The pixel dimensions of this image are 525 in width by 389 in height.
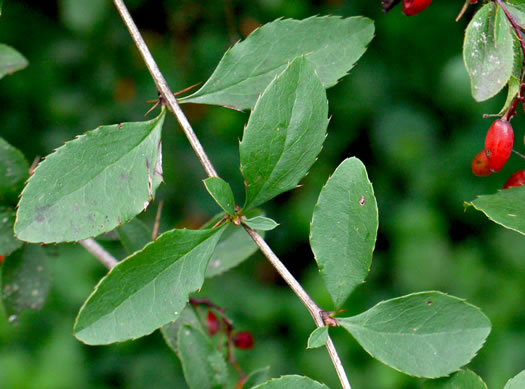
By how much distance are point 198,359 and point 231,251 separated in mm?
245

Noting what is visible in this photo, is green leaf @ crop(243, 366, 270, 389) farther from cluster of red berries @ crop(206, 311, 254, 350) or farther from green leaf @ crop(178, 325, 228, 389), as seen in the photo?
cluster of red berries @ crop(206, 311, 254, 350)

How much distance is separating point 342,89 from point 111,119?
1191 millimetres

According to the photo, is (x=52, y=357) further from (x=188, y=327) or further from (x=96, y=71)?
(x=188, y=327)

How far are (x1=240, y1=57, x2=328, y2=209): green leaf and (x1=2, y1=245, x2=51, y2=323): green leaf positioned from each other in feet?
1.77

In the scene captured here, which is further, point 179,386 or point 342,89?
point 342,89

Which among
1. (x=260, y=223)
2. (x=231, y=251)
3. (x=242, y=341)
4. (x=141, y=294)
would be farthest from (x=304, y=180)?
(x=141, y=294)

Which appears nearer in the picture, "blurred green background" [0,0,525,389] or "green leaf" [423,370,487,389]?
"green leaf" [423,370,487,389]

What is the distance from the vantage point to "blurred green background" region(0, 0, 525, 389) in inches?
106

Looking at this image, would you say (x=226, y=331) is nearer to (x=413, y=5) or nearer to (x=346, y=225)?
(x=346, y=225)

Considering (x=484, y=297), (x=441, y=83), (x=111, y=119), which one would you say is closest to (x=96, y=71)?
(x=111, y=119)

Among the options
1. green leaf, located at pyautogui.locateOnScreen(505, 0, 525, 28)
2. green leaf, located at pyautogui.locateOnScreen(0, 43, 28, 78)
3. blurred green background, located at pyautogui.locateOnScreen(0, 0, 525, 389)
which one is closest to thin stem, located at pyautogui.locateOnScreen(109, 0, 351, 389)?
green leaf, located at pyautogui.locateOnScreen(0, 43, 28, 78)

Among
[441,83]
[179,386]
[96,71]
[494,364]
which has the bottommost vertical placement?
[494,364]

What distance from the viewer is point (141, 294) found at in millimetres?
819

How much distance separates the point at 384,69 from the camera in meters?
3.11
